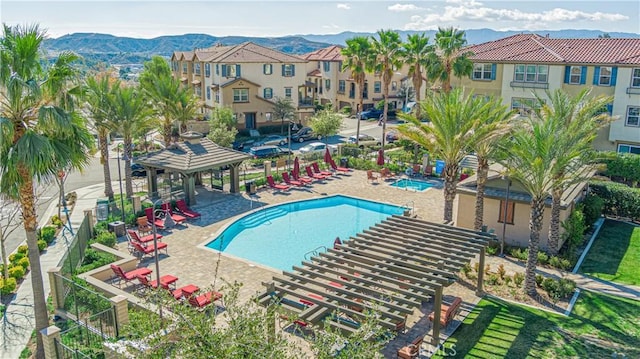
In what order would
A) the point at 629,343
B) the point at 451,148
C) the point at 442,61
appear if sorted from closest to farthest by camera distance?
the point at 629,343 → the point at 451,148 → the point at 442,61

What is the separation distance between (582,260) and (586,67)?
2052 centimetres

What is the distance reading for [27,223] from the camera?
15.0 m

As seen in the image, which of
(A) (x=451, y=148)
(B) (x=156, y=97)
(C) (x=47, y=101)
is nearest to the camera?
(C) (x=47, y=101)

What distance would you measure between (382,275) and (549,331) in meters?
5.78

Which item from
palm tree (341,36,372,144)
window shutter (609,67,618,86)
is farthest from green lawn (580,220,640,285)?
palm tree (341,36,372,144)

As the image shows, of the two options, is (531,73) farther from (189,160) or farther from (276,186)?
(189,160)

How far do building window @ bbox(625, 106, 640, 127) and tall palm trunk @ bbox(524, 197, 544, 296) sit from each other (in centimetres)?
2228

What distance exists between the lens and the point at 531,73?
40.5 metres

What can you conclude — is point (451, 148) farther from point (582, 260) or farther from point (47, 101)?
point (47, 101)

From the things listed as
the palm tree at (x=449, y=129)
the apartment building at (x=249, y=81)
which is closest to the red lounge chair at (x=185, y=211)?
the palm tree at (x=449, y=129)

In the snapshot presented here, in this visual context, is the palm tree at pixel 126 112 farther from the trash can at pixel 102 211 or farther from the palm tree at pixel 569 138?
the palm tree at pixel 569 138

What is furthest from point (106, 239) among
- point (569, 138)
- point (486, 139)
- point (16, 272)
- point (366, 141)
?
point (366, 141)

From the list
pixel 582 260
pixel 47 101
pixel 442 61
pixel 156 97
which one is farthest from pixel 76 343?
pixel 442 61

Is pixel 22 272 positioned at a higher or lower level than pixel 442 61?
lower
